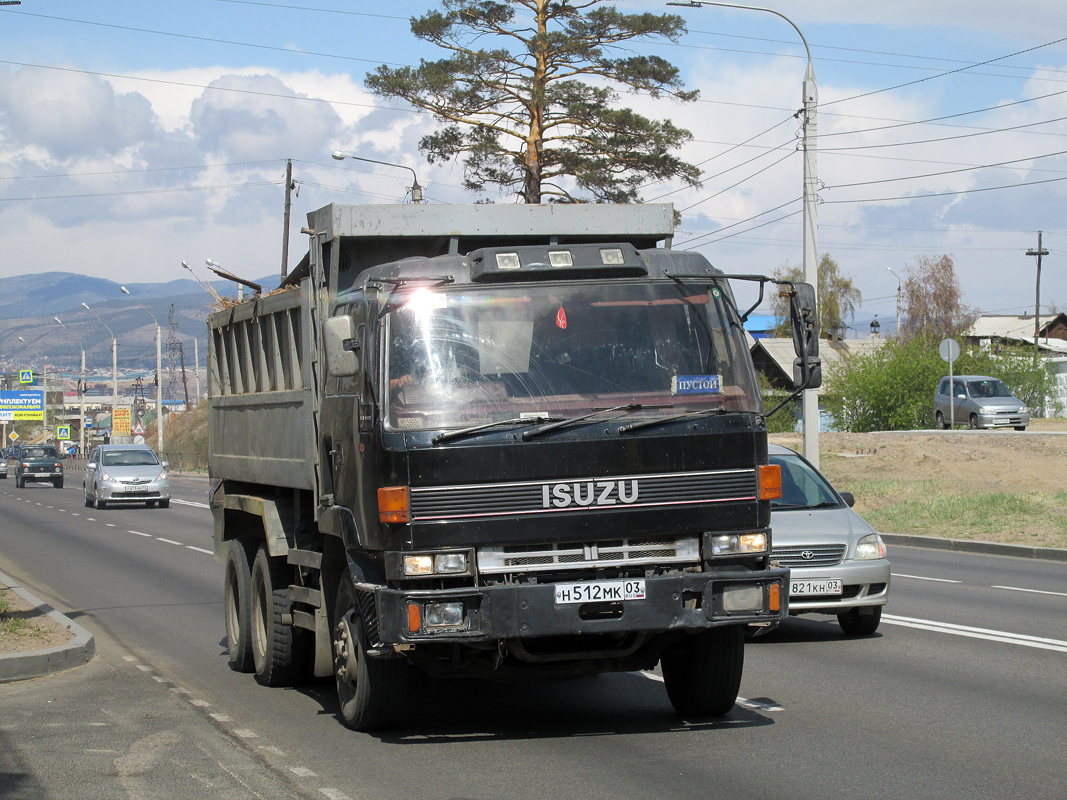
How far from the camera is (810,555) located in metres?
10.1

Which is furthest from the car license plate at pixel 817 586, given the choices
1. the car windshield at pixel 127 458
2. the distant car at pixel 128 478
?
the car windshield at pixel 127 458

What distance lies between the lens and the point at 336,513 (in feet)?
22.8

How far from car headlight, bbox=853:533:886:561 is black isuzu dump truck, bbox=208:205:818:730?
3424 mm

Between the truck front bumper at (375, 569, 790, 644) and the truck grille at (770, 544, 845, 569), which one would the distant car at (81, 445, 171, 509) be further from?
the truck front bumper at (375, 569, 790, 644)

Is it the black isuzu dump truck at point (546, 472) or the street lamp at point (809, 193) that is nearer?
the black isuzu dump truck at point (546, 472)

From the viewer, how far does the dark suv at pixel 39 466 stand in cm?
5159

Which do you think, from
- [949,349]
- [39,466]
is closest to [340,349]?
[949,349]

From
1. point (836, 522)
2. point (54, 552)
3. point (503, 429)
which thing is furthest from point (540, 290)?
point (54, 552)

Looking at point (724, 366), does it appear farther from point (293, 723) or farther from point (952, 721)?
Result: point (293, 723)

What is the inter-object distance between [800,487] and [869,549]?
1.15 meters

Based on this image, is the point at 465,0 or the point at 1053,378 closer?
the point at 465,0

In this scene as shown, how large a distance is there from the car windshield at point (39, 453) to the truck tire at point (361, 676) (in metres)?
48.6

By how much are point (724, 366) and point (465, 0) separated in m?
24.6

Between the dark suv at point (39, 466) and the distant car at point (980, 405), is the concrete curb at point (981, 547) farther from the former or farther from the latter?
the dark suv at point (39, 466)
